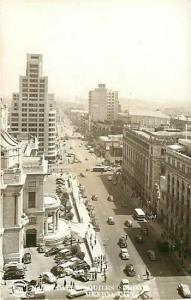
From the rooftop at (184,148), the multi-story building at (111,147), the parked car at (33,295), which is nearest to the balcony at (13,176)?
the parked car at (33,295)

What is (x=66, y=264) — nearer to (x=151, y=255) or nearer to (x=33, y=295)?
(x=33, y=295)

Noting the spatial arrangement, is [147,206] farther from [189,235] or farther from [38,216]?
[38,216]

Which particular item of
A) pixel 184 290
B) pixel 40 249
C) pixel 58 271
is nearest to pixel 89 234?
pixel 40 249

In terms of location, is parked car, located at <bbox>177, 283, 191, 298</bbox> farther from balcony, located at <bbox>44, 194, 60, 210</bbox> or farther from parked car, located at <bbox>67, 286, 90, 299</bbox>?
balcony, located at <bbox>44, 194, 60, 210</bbox>

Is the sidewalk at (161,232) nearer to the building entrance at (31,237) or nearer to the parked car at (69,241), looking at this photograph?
the parked car at (69,241)

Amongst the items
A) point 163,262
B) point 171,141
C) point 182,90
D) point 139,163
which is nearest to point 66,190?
point 139,163
